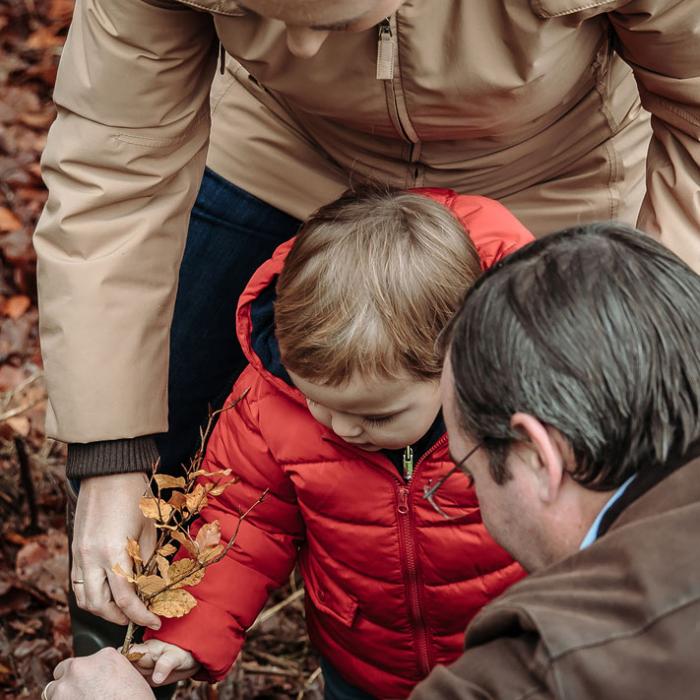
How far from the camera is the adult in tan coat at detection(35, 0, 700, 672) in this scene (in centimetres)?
231

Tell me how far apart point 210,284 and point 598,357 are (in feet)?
5.13

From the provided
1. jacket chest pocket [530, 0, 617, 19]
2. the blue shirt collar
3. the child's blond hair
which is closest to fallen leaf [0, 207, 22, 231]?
the child's blond hair

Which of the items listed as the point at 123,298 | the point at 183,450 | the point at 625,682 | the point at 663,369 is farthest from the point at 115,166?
the point at 625,682

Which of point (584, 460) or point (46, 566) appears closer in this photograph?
point (584, 460)

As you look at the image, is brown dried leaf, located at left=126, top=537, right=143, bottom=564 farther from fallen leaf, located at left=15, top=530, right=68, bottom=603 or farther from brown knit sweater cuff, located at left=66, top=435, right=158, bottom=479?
fallen leaf, located at left=15, top=530, right=68, bottom=603

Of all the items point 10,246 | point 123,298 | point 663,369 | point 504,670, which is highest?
point 663,369

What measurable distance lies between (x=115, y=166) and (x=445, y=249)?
79 centimetres

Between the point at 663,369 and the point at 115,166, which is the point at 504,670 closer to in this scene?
the point at 663,369

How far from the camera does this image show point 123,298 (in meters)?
2.60

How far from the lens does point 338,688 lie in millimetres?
3053

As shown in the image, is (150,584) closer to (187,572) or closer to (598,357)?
(187,572)

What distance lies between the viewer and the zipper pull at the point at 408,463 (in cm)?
253

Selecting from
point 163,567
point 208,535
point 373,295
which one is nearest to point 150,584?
point 163,567

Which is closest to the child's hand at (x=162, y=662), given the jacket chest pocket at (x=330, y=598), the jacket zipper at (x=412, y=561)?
the jacket chest pocket at (x=330, y=598)
